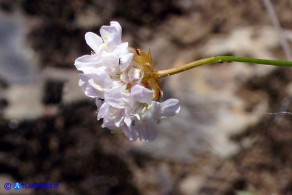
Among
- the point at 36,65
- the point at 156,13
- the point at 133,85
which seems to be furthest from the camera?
the point at 156,13

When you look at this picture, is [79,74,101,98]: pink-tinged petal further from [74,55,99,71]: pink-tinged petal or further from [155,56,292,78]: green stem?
[155,56,292,78]: green stem

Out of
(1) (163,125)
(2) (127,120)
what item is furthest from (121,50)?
(1) (163,125)

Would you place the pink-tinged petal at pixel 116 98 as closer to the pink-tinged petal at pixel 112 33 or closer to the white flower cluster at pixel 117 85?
the white flower cluster at pixel 117 85

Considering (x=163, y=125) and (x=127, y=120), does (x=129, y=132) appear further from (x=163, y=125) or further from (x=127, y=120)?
(x=163, y=125)

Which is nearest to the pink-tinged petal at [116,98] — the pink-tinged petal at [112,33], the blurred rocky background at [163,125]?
the pink-tinged petal at [112,33]

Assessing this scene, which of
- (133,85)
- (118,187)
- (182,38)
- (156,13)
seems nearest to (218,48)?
(182,38)

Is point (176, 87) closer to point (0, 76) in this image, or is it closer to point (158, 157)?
point (158, 157)
